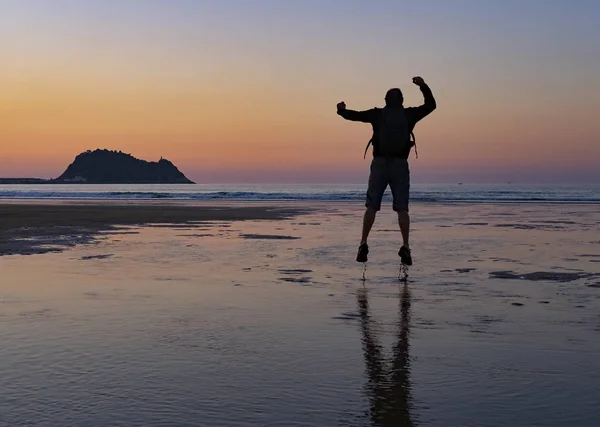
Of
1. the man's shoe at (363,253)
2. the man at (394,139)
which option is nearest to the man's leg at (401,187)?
the man at (394,139)

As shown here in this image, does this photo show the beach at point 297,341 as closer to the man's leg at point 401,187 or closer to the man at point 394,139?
the man's leg at point 401,187

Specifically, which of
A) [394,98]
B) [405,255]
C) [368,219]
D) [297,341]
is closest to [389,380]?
[297,341]

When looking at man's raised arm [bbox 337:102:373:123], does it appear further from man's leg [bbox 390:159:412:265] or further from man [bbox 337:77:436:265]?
man's leg [bbox 390:159:412:265]

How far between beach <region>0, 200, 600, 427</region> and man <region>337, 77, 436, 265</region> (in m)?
0.84

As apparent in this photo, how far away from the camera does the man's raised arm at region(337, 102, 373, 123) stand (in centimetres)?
695

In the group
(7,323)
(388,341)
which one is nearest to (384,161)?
(388,341)

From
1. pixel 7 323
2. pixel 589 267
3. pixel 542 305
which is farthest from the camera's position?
pixel 589 267

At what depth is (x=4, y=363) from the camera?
3725 mm

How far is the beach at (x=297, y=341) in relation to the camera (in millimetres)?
3006

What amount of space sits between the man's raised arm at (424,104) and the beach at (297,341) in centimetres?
157

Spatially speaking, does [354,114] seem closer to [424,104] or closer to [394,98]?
[394,98]

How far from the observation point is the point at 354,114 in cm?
699

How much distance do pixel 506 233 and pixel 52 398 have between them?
11.7 meters

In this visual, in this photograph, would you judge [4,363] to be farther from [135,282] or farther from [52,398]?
[135,282]
